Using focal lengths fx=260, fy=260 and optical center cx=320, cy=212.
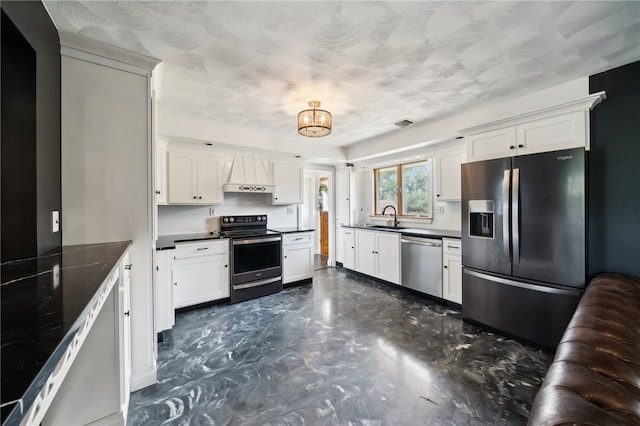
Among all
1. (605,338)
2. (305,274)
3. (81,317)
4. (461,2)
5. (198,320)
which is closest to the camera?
(81,317)

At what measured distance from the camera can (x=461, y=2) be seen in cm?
144

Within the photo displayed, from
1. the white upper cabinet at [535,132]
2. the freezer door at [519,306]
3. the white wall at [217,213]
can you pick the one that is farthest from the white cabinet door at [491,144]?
the white wall at [217,213]

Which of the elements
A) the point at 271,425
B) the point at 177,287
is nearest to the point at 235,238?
the point at 177,287

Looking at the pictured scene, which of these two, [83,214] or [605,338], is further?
[83,214]

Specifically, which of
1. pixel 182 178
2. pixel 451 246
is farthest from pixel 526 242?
pixel 182 178

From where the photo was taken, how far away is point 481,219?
8.93ft

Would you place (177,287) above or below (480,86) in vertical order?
below

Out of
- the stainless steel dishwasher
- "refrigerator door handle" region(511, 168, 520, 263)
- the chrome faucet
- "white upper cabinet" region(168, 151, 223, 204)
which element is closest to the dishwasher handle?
the stainless steel dishwasher

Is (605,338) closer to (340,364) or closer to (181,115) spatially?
(340,364)

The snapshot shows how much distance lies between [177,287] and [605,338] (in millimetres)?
3532

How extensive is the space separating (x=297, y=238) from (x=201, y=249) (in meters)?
1.45

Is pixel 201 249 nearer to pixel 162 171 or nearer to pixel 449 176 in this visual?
pixel 162 171

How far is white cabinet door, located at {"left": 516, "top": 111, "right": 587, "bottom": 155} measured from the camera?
89.1 inches

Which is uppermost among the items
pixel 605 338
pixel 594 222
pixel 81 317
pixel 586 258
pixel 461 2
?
pixel 461 2
